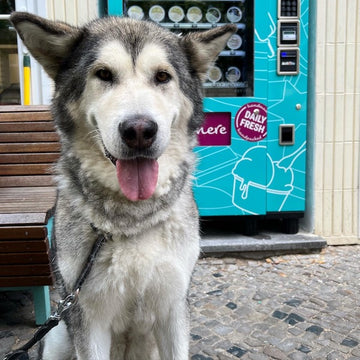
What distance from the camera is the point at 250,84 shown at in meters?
4.56

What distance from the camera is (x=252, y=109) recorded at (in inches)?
178

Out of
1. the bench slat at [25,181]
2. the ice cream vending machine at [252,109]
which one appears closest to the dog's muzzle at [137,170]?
the bench slat at [25,181]

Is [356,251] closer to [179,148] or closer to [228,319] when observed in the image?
[228,319]

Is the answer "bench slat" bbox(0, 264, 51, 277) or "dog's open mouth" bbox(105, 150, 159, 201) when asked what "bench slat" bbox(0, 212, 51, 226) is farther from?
"dog's open mouth" bbox(105, 150, 159, 201)

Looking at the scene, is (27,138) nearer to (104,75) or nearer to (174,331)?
(104,75)

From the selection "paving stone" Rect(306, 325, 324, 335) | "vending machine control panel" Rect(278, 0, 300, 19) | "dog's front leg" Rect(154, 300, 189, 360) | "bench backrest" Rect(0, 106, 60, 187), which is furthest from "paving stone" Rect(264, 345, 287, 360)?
"vending machine control panel" Rect(278, 0, 300, 19)

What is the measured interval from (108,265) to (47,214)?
1136 millimetres

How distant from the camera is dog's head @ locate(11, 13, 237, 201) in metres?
1.77

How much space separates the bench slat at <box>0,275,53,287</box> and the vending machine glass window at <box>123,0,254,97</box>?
2.54 metres

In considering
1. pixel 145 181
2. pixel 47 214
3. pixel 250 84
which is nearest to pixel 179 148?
pixel 145 181

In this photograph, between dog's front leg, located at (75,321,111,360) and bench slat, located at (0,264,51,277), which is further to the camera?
bench slat, located at (0,264,51,277)

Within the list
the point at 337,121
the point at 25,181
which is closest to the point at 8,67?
the point at 25,181

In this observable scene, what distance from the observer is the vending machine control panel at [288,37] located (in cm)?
439

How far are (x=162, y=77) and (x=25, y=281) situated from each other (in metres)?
1.76
